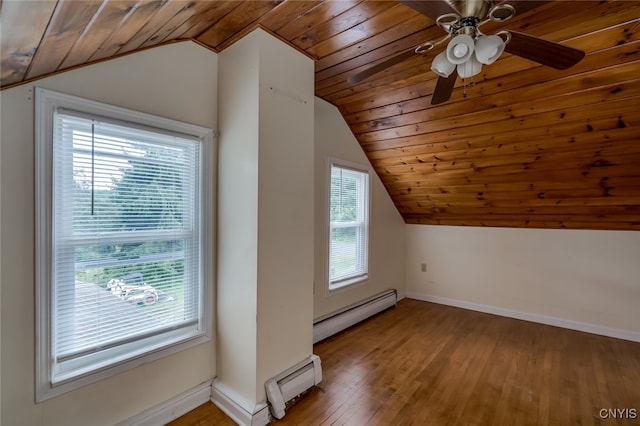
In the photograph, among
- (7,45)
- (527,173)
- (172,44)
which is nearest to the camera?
(7,45)

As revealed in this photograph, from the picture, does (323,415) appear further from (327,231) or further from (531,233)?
(531,233)

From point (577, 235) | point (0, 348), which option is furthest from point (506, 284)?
point (0, 348)

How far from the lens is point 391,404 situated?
82.7 inches

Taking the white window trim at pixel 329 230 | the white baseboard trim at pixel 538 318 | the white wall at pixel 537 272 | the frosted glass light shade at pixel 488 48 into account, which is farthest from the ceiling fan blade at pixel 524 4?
the white baseboard trim at pixel 538 318

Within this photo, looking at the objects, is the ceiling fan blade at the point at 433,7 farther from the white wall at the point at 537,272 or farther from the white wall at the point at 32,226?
the white wall at the point at 537,272

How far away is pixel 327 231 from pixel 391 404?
1665 mm

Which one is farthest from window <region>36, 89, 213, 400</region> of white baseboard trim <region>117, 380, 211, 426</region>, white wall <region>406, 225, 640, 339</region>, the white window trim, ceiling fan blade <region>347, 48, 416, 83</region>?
white wall <region>406, 225, 640, 339</region>

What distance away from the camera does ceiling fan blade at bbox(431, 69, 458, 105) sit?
1620mm

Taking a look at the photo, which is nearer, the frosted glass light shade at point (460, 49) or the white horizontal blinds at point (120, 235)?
the frosted glass light shade at point (460, 49)

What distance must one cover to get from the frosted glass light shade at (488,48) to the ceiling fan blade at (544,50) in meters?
0.09

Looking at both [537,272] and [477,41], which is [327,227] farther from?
[537,272]

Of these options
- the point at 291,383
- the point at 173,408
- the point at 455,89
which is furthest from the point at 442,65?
the point at 173,408

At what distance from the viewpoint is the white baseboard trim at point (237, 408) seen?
1.87 m

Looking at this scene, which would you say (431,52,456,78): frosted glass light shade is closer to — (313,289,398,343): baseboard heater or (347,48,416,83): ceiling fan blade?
(347,48,416,83): ceiling fan blade
